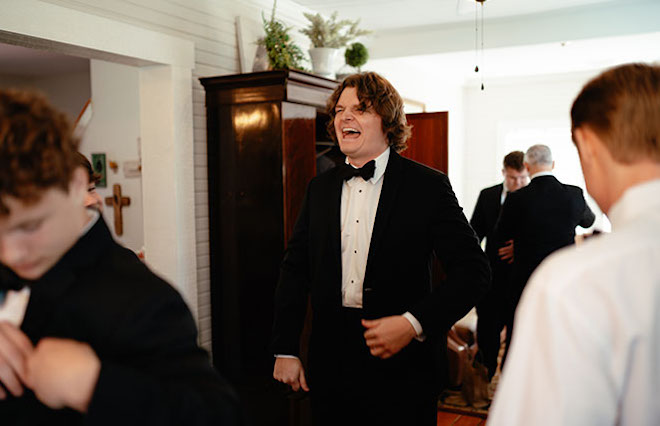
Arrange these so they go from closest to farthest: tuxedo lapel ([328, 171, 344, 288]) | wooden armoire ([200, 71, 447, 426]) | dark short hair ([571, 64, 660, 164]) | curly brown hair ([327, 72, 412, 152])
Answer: dark short hair ([571, 64, 660, 164]) < tuxedo lapel ([328, 171, 344, 288]) < curly brown hair ([327, 72, 412, 152]) < wooden armoire ([200, 71, 447, 426])

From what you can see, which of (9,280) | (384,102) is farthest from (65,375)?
(384,102)

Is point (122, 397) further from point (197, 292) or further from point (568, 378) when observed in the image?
point (197, 292)

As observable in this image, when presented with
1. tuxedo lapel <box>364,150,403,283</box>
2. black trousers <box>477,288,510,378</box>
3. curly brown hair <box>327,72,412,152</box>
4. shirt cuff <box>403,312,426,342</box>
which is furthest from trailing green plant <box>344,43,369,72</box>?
shirt cuff <box>403,312,426,342</box>

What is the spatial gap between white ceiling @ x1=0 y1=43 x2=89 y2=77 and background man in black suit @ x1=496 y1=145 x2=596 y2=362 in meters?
4.98

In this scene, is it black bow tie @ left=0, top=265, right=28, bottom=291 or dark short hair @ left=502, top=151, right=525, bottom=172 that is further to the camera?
dark short hair @ left=502, top=151, right=525, bottom=172

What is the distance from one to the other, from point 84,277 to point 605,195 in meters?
0.87

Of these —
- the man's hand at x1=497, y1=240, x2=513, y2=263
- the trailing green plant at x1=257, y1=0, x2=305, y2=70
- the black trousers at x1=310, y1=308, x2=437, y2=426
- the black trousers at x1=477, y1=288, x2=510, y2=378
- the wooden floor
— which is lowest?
the wooden floor

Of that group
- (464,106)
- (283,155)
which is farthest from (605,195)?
(464,106)

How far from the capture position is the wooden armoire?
11.1ft

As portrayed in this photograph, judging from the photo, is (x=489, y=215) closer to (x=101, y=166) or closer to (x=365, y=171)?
(x=365, y=171)

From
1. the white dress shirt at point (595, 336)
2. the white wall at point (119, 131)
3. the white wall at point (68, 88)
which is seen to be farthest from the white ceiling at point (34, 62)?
the white dress shirt at point (595, 336)

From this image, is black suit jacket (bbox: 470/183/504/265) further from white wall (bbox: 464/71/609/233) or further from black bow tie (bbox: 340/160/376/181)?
white wall (bbox: 464/71/609/233)

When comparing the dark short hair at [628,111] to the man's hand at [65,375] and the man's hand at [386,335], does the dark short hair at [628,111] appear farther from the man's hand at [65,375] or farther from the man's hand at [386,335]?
the man's hand at [386,335]

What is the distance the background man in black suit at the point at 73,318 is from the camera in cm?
83
